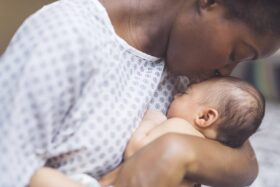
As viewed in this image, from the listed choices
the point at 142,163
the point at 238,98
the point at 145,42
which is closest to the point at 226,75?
the point at 238,98

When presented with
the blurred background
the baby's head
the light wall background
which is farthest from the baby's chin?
the light wall background

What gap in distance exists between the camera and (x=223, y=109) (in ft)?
3.62

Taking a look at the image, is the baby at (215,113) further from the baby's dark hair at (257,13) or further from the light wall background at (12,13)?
the light wall background at (12,13)

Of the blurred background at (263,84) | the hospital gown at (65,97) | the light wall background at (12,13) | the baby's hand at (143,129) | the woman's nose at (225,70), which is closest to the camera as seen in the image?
the hospital gown at (65,97)

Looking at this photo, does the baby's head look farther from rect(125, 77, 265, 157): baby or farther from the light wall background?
the light wall background

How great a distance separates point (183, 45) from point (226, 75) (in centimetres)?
15

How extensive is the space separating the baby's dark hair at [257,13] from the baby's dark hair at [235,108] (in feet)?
0.52

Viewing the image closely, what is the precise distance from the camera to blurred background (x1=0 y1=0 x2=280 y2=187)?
1739mm

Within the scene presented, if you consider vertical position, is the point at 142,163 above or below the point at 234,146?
above

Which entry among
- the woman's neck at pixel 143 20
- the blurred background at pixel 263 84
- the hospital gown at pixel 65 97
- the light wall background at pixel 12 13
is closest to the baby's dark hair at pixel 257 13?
the woman's neck at pixel 143 20

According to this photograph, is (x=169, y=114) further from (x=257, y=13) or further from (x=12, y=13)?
(x=12, y=13)

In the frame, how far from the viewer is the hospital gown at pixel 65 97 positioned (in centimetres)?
90

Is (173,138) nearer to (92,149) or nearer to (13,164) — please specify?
(92,149)

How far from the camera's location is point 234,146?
1.15 metres
